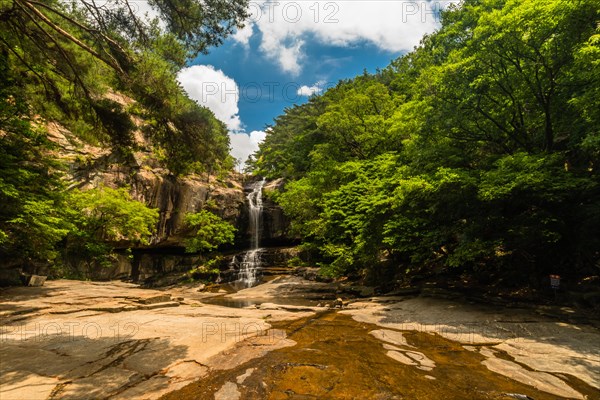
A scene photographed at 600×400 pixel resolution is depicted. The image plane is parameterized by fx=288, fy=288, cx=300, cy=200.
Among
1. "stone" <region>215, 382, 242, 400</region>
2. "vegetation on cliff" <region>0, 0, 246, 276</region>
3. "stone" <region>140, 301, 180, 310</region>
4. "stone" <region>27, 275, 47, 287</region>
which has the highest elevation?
"vegetation on cliff" <region>0, 0, 246, 276</region>

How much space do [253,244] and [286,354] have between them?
2835 centimetres

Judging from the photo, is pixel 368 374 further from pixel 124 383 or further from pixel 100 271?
pixel 100 271

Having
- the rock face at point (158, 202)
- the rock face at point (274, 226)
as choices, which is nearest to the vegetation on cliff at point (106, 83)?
the rock face at point (158, 202)

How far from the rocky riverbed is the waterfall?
608 inches

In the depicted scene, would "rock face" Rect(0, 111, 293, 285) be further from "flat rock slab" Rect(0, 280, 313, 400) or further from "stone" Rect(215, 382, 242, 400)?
"stone" Rect(215, 382, 242, 400)

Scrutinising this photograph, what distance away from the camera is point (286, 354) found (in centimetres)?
548

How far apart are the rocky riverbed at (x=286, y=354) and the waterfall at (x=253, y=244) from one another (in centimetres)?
1545

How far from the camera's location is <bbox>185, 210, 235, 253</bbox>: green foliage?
2547 centimetres

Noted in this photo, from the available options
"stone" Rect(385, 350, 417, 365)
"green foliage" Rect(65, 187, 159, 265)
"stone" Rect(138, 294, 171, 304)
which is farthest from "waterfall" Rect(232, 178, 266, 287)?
"stone" Rect(385, 350, 417, 365)

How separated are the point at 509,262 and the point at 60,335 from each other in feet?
51.6

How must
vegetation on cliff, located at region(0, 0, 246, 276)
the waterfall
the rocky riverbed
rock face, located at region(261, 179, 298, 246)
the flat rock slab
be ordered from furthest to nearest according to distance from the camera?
rock face, located at region(261, 179, 298, 246), the waterfall, vegetation on cliff, located at region(0, 0, 246, 276), the rocky riverbed, the flat rock slab

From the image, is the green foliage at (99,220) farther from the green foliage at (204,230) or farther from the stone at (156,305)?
the stone at (156,305)

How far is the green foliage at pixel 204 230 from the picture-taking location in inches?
1003

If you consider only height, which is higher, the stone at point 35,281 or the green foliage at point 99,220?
the green foliage at point 99,220
